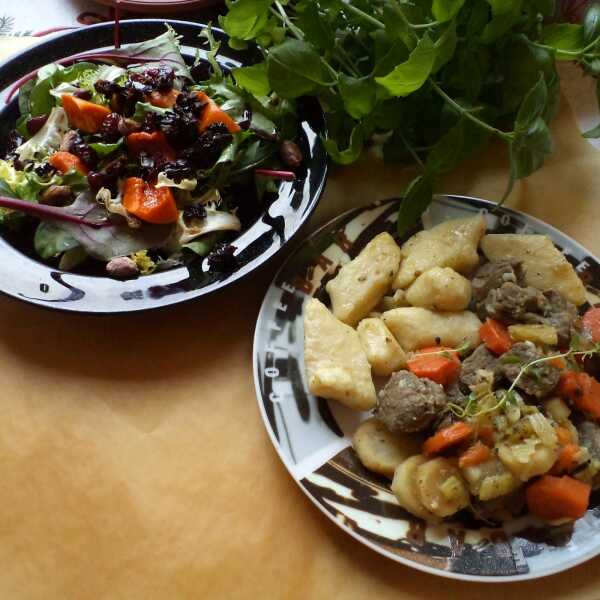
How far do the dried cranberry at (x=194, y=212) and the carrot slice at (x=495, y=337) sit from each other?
1.98 feet

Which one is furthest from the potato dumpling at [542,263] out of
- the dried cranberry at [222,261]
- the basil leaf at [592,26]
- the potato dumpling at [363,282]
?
the dried cranberry at [222,261]

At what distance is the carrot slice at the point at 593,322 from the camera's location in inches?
48.1

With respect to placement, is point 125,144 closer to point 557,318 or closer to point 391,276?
point 391,276

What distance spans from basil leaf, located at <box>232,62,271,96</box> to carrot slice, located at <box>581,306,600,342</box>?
0.78 meters

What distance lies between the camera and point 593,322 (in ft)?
4.07

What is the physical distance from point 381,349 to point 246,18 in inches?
28.1

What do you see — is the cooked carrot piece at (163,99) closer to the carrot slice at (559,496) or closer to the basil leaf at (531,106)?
the basil leaf at (531,106)

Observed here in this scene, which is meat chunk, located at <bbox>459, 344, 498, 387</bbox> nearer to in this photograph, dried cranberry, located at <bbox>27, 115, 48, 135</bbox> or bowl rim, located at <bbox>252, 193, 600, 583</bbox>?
bowl rim, located at <bbox>252, 193, 600, 583</bbox>

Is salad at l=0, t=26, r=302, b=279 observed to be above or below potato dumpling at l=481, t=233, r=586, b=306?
above

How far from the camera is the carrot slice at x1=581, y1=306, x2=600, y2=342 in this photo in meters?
1.22

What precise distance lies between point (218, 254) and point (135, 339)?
0.25 metres

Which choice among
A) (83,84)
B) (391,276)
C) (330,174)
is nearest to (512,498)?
(391,276)

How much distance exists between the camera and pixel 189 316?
136cm

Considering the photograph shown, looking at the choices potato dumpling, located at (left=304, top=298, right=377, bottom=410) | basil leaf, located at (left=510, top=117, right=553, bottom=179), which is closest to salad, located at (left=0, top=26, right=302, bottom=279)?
potato dumpling, located at (left=304, top=298, right=377, bottom=410)
